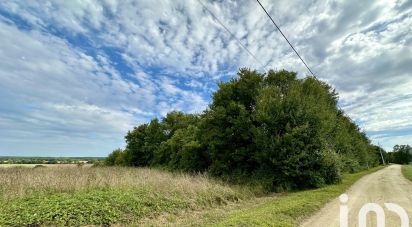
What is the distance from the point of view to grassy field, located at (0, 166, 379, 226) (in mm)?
Result: 7254

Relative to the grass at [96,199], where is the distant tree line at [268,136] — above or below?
above

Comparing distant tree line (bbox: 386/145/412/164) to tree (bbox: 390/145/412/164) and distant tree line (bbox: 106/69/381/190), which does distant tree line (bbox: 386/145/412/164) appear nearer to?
tree (bbox: 390/145/412/164)

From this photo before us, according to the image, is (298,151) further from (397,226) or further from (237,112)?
(397,226)

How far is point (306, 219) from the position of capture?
26.9 feet

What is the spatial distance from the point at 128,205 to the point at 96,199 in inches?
39.8

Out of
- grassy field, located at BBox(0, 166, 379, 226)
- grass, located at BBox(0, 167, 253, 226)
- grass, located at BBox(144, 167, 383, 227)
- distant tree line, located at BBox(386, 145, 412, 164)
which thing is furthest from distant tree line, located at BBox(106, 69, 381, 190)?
distant tree line, located at BBox(386, 145, 412, 164)

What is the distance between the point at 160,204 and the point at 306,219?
4909 mm

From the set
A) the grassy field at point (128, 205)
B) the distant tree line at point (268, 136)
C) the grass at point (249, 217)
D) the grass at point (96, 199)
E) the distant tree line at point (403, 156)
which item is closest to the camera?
the grass at point (96, 199)

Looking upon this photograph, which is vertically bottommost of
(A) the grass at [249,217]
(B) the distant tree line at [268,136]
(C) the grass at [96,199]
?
(A) the grass at [249,217]

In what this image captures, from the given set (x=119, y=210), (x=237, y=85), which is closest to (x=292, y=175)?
(x=237, y=85)

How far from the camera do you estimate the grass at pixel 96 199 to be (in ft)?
23.5

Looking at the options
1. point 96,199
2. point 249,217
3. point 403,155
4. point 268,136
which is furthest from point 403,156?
point 96,199

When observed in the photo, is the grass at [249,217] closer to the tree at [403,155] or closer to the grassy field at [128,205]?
the grassy field at [128,205]

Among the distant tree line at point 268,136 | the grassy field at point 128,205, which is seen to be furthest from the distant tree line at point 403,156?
the grassy field at point 128,205
